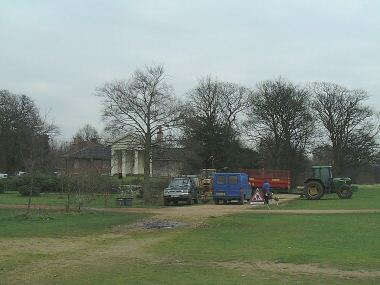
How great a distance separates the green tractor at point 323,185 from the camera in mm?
48000

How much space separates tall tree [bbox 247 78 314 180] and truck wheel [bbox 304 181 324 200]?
27.0 m

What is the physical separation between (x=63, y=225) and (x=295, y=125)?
5608 centimetres

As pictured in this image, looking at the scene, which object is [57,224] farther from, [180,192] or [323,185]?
[323,185]

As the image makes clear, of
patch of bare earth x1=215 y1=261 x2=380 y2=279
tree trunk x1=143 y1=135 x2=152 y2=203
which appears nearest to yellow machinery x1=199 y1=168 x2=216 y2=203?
tree trunk x1=143 y1=135 x2=152 y2=203

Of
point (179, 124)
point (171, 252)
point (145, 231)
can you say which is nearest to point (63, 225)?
point (145, 231)

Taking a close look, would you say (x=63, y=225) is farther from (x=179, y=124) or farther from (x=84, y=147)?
(x=84, y=147)

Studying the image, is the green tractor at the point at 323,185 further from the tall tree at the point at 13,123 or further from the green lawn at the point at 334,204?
the tall tree at the point at 13,123

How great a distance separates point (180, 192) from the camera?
40125 mm

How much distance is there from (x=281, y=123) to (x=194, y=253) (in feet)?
205

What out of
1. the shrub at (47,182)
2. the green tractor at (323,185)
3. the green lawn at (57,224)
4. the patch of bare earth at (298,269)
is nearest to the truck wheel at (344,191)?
the green tractor at (323,185)

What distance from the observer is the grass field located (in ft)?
34.6

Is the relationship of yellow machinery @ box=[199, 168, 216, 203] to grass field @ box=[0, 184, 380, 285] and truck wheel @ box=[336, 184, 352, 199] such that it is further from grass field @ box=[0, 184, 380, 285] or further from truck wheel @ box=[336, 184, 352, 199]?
grass field @ box=[0, 184, 380, 285]

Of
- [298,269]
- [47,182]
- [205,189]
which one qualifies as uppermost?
[47,182]

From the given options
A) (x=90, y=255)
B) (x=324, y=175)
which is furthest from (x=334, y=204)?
(x=90, y=255)
